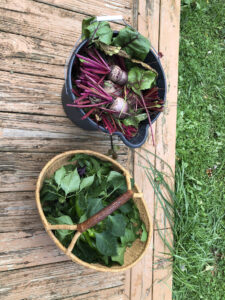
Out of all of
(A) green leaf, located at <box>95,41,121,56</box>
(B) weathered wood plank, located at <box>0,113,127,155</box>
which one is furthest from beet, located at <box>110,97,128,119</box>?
(B) weathered wood plank, located at <box>0,113,127,155</box>

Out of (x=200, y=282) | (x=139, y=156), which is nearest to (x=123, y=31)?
(x=139, y=156)

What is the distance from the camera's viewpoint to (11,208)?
3.94 ft

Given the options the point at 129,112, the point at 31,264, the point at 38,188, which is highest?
the point at 129,112

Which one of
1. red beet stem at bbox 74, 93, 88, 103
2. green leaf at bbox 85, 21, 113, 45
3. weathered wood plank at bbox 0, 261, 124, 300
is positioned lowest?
weathered wood plank at bbox 0, 261, 124, 300

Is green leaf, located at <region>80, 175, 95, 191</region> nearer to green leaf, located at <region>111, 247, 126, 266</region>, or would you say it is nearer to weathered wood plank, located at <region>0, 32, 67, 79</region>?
green leaf, located at <region>111, 247, 126, 266</region>

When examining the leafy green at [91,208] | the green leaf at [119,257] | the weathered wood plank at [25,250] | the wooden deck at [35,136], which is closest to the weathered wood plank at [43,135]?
the wooden deck at [35,136]

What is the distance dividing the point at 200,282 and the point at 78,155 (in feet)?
3.91

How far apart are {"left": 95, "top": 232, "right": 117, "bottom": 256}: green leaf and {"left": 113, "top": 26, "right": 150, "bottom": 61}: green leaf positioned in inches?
25.2

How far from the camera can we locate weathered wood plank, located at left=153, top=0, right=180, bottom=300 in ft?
4.77

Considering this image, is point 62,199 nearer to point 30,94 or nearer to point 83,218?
point 83,218

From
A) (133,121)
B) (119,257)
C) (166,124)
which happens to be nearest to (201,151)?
(166,124)

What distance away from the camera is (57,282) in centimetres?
128

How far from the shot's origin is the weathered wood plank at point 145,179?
55.5 inches

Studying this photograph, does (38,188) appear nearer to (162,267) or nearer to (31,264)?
(31,264)
